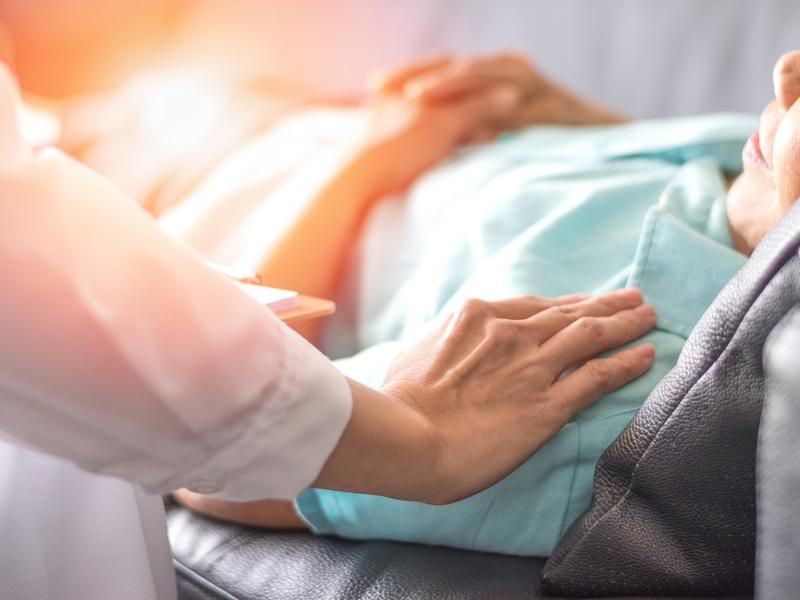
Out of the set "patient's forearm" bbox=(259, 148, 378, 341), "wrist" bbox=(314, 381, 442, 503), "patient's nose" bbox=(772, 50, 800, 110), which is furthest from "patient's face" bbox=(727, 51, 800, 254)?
"patient's forearm" bbox=(259, 148, 378, 341)

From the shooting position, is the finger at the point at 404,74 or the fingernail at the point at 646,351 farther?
the finger at the point at 404,74

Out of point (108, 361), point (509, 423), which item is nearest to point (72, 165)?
point (108, 361)

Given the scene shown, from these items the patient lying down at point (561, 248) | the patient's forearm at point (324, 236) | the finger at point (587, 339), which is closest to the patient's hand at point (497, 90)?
the patient lying down at point (561, 248)

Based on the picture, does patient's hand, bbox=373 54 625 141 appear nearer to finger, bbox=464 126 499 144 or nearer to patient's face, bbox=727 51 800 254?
finger, bbox=464 126 499 144

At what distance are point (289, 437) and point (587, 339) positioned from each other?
0.87ft

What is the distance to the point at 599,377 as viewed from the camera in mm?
595

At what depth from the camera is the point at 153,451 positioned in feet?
1.32

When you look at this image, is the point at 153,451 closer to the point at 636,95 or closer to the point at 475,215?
the point at 475,215

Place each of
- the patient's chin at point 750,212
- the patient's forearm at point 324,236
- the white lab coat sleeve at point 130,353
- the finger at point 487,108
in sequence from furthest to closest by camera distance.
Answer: the finger at point 487,108 < the patient's forearm at point 324,236 < the patient's chin at point 750,212 < the white lab coat sleeve at point 130,353

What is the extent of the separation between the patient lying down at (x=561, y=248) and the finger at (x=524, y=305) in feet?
0.16

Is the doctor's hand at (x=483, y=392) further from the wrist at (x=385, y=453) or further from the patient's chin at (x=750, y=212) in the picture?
the patient's chin at (x=750, y=212)

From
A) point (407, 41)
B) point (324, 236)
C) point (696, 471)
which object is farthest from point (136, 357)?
point (407, 41)

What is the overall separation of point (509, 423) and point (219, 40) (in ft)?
4.44

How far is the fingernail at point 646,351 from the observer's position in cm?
62
